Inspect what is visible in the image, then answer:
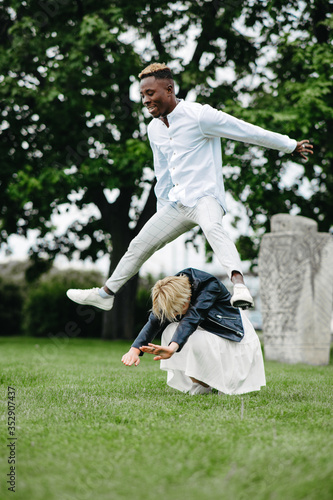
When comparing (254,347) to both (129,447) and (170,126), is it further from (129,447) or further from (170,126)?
(129,447)

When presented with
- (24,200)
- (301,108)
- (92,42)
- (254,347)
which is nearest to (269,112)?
(301,108)

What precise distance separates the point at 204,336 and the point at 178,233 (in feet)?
3.09

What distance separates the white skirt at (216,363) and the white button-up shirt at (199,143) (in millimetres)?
1109

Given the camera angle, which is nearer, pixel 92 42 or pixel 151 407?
pixel 151 407

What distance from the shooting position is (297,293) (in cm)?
1005

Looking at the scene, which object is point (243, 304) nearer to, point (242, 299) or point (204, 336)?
point (242, 299)

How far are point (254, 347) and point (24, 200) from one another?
8.71 metres

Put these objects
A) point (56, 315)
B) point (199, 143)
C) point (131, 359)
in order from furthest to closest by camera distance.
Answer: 1. point (56, 315)
2. point (199, 143)
3. point (131, 359)

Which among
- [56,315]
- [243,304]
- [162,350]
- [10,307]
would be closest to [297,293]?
[243,304]

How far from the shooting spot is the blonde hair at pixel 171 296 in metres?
4.62

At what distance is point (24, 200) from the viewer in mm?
12656

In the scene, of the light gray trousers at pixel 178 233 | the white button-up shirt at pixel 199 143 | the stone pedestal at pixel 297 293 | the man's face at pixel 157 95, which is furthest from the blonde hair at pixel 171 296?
the stone pedestal at pixel 297 293

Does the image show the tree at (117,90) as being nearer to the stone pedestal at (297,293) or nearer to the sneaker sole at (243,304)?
the stone pedestal at (297,293)

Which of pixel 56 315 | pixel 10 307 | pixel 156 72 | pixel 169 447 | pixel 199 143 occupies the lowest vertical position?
pixel 10 307
